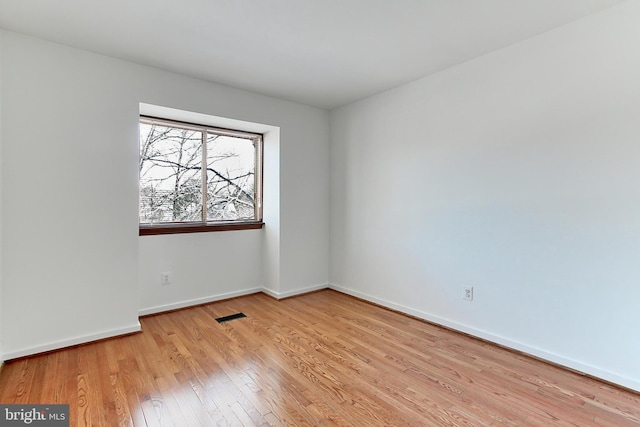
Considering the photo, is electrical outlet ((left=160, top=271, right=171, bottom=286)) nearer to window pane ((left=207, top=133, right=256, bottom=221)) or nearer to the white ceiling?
window pane ((left=207, top=133, right=256, bottom=221))

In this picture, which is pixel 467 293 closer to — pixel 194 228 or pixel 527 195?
pixel 527 195

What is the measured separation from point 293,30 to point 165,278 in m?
2.61

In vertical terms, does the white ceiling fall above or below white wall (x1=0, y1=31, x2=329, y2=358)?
above

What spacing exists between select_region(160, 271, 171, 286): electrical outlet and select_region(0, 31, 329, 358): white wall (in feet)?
0.15

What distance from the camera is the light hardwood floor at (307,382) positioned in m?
1.68

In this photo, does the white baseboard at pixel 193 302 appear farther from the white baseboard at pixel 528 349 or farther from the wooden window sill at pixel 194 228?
the white baseboard at pixel 528 349

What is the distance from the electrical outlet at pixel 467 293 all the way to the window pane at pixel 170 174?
2797 mm

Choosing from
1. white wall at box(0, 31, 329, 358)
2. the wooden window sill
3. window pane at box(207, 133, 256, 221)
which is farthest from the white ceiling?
the wooden window sill

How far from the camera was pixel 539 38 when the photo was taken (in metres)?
2.27

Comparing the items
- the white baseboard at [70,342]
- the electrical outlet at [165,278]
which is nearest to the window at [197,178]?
the electrical outlet at [165,278]

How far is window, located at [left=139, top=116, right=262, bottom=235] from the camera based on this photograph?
3.19 metres

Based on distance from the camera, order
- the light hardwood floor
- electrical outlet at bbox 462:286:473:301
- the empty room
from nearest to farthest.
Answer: the light hardwood floor
the empty room
electrical outlet at bbox 462:286:473:301

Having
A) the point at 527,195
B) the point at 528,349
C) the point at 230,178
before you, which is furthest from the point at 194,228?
the point at 528,349

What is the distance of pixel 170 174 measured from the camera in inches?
130
